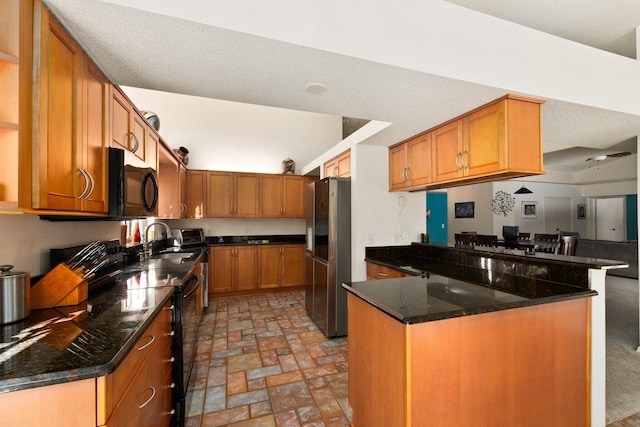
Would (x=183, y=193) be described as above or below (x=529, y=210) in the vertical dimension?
above

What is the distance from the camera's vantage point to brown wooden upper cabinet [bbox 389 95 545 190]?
6.04 feet

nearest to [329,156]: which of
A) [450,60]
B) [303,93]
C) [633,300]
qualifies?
[303,93]

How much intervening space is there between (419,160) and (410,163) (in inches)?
6.1

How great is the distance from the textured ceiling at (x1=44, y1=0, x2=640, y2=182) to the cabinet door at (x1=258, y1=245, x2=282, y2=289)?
3.34 meters

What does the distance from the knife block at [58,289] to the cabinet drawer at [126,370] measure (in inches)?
17.2

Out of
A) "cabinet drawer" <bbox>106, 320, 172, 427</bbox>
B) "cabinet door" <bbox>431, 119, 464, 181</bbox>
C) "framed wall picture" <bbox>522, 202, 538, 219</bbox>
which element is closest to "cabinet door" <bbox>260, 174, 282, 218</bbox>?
"cabinet door" <bbox>431, 119, 464, 181</bbox>

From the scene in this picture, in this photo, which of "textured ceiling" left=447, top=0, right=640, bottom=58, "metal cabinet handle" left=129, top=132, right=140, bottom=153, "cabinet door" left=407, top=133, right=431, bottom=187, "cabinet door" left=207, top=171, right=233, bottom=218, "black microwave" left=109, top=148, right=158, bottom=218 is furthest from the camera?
"cabinet door" left=207, top=171, right=233, bottom=218

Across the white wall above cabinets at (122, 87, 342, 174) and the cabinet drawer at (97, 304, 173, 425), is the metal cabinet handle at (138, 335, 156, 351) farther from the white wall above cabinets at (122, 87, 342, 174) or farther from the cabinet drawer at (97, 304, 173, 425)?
the white wall above cabinets at (122, 87, 342, 174)

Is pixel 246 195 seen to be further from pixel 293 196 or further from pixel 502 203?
pixel 502 203

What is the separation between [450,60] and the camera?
1555mm

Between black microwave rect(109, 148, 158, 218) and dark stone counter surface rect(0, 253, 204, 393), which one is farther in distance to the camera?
black microwave rect(109, 148, 158, 218)

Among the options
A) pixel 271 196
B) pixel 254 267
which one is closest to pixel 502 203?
pixel 271 196

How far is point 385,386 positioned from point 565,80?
2.21 m

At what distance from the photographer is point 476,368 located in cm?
136
